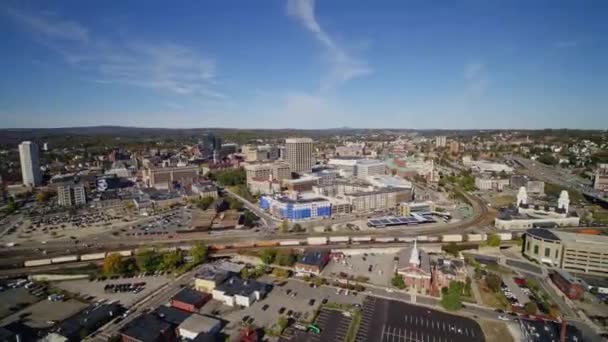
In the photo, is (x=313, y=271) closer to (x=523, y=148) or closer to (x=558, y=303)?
(x=558, y=303)

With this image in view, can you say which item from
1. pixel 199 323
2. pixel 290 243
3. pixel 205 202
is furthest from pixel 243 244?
pixel 205 202

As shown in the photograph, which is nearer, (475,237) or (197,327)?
(197,327)

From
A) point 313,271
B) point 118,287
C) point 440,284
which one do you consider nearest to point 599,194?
point 440,284

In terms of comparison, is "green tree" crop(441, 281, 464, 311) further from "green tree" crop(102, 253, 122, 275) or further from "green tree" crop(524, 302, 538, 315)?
"green tree" crop(102, 253, 122, 275)

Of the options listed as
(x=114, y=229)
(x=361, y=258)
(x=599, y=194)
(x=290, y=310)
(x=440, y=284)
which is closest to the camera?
(x=290, y=310)

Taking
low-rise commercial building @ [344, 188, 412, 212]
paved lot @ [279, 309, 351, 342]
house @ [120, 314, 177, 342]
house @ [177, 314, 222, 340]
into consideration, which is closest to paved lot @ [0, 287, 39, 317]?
house @ [120, 314, 177, 342]

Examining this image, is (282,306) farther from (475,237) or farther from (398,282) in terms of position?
(475,237)

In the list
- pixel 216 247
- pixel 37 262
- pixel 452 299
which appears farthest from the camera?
pixel 216 247
